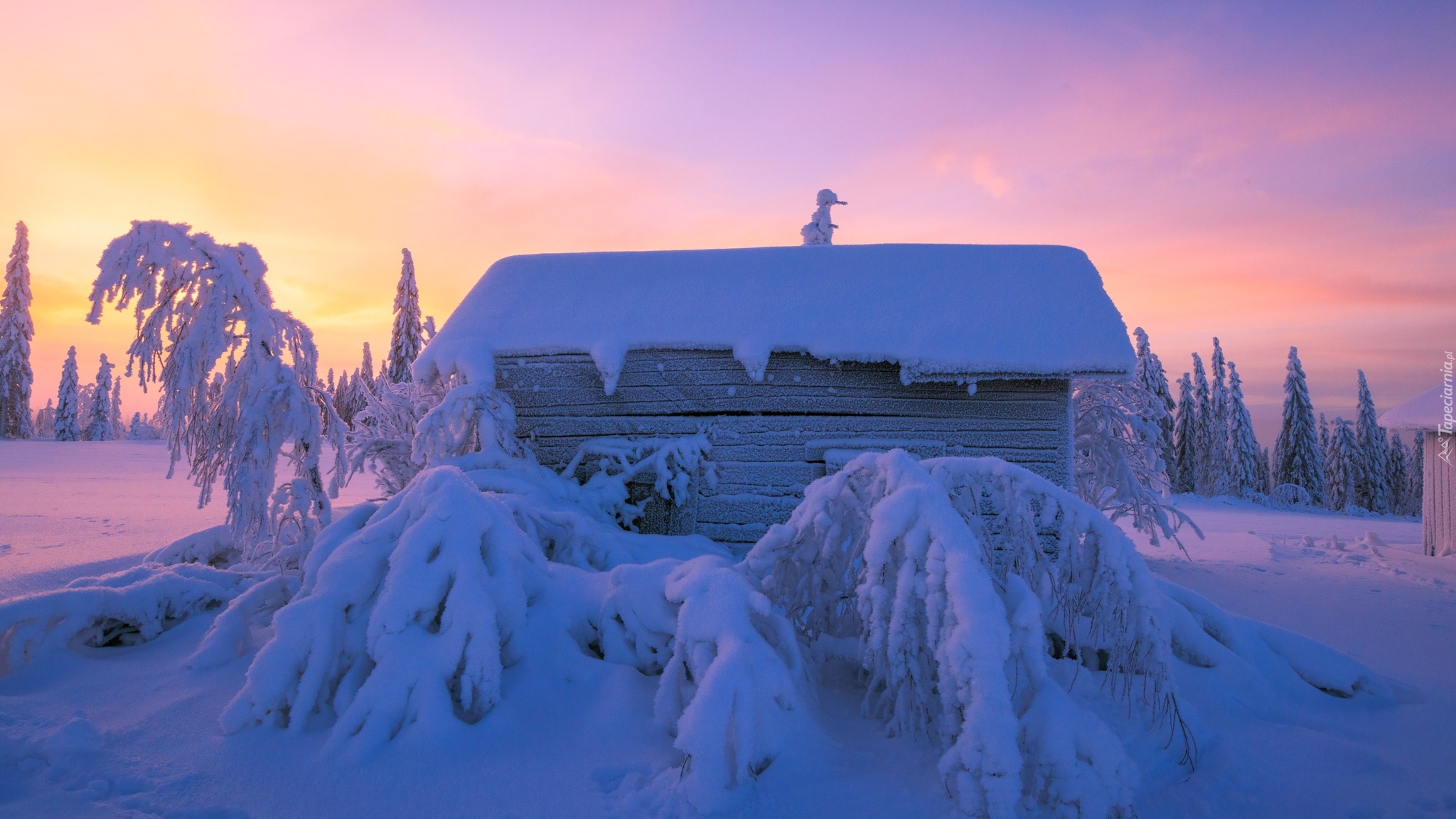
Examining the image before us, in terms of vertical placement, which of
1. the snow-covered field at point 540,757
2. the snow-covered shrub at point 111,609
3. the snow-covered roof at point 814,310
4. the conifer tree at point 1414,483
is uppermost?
the snow-covered roof at point 814,310

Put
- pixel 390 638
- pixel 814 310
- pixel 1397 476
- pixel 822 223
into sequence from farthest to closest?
1. pixel 1397 476
2. pixel 822 223
3. pixel 814 310
4. pixel 390 638

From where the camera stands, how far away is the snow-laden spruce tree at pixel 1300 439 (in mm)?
38406

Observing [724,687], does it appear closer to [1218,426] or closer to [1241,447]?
[1241,447]

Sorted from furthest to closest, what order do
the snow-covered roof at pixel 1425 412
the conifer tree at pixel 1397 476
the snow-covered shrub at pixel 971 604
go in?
the conifer tree at pixel 1397 476, the snow-covered roof at pixel 1425 412, the snow-covered shrub at pixel 971 604

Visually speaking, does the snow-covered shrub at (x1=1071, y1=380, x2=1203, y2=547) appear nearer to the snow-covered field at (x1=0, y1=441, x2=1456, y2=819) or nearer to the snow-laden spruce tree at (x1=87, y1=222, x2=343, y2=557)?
the snow-covered field at (x1=0, y1=441, x2=1456, y2=819)

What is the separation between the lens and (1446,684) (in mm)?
5375

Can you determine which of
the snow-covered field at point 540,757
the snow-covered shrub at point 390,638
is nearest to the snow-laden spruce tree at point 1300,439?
the snow-covered field at point 540,757

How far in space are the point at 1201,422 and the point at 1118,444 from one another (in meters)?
45.2

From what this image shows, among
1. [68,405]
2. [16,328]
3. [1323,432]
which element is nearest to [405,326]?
[16,328]

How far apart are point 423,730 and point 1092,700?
398 cm

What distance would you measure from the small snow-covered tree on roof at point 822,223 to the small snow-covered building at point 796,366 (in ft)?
20.9

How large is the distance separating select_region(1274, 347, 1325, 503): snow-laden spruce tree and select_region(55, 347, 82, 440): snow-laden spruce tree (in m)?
71.0

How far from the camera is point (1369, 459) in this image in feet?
135

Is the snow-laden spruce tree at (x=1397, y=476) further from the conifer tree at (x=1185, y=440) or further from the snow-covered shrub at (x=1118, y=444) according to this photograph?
the snow-covered shrub at (x=1118, y=444)
